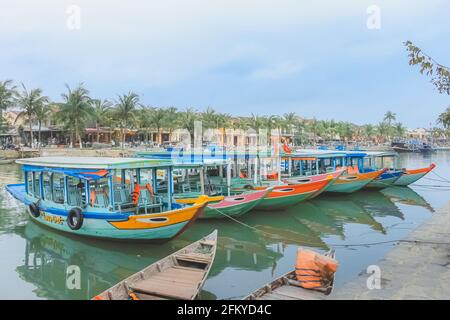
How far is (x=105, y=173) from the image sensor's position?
10.9 metres

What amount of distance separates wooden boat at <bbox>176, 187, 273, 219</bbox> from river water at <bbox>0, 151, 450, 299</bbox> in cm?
50

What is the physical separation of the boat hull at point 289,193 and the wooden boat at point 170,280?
721 centimetres

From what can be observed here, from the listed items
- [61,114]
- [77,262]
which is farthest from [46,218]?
[61,114]

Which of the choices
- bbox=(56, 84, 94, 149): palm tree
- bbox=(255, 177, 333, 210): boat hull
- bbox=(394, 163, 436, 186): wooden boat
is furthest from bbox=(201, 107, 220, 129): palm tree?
bbox=(255, 177, 333, 210): boat hull

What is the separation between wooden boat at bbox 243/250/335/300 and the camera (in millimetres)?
6391

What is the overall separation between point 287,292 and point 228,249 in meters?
5.03

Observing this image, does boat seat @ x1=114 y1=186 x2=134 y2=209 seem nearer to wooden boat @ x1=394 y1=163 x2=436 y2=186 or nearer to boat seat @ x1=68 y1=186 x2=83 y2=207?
boat seat @ x1=68 y1=186 x2=83 y2=207

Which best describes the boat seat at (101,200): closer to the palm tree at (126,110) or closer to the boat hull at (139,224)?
the boat hull at (139,224)

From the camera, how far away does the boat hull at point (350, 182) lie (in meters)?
20.1

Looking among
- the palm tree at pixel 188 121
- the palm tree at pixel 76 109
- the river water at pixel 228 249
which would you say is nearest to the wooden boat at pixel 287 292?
the river water at pixel 228 249

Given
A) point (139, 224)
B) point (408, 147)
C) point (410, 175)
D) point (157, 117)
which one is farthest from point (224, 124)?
point (139, 224)

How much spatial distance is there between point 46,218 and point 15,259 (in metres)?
2.00

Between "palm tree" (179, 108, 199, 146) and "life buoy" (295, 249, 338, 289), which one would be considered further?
"palm tree" (179, 108, 199, 146)
